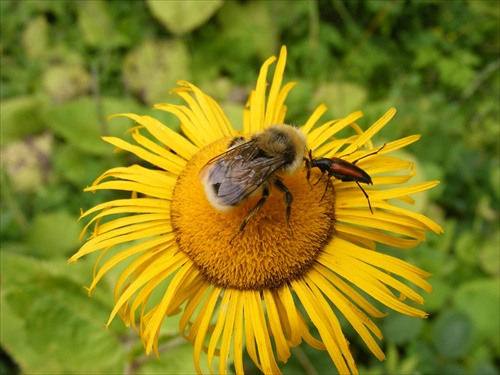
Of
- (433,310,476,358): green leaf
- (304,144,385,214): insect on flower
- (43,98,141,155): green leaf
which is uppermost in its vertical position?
(304,144,385,214): insect on flower

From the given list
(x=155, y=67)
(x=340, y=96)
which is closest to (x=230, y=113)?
(x=340, y=96)

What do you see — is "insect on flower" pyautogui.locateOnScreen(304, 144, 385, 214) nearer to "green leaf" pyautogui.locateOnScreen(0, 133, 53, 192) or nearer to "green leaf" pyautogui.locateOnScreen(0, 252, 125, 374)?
"green leaf" pyautogui.locateOnScreen(0, 252, 125, 374)

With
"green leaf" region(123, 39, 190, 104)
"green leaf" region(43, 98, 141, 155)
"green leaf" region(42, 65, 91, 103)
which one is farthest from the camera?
"green leaf" region(42, 65, 91, 103)

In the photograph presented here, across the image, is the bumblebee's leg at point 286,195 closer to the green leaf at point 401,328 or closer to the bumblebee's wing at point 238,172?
the bumblebee's wing at point 238,172

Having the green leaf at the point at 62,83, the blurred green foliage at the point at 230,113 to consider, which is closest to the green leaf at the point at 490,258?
the blurred green foliage at the point at 230,113

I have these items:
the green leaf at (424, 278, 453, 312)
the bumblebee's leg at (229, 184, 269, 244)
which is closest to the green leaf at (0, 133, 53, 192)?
the bumblebee's leg at (229, 184, 269, 244)

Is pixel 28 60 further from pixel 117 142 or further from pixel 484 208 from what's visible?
pixel 484 208
